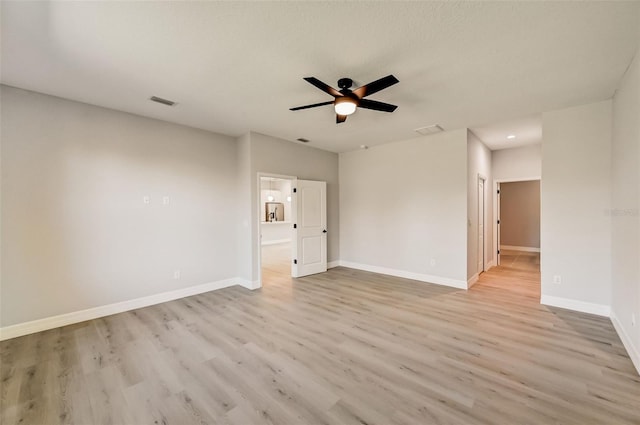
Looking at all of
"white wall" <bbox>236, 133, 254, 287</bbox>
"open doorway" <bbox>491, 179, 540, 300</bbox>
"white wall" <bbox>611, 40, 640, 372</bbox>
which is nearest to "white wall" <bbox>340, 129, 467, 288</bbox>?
"white wall" <bbox>611, 40, 640, 372</bbox>

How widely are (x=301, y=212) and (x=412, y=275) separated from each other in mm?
2655

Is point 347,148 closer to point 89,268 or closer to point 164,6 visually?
point 164,6

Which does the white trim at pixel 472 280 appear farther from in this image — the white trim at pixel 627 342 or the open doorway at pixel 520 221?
the open doorway at pixel 520 221

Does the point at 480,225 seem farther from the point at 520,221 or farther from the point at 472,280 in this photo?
the point at 520,221

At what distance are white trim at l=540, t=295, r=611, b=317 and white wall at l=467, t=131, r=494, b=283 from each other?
1129mm

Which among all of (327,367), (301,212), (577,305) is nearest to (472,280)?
(577,305)

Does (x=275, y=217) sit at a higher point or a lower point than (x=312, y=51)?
lower

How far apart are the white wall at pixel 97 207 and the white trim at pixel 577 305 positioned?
5.35 m

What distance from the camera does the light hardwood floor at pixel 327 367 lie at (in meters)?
1.88

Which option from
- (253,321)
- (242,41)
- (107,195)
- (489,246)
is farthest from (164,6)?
A: (489,246)

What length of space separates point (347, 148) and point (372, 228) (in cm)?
195

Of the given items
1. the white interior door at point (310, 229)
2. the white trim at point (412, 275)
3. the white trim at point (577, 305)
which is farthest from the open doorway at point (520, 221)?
the white interior door at point (310, 229)

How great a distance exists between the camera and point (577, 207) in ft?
12.0

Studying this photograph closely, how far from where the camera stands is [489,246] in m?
6.40
